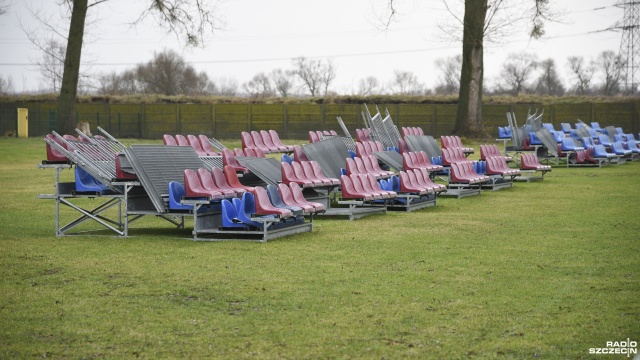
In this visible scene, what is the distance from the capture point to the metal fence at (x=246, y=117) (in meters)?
52.5

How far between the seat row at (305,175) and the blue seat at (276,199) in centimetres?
182

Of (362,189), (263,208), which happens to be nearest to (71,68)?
(362,189)

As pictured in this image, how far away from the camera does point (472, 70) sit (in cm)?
4300

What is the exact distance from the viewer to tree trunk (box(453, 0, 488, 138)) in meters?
42.5

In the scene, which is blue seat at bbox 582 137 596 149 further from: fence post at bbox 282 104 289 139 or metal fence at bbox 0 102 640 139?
fence post at bbox 282 104 289 139

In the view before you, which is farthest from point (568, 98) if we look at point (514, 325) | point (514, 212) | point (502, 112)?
point (514, 325)

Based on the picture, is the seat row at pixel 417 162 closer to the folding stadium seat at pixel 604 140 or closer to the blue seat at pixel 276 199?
the blue seat at pixel 276 199

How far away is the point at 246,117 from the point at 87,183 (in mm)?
40851

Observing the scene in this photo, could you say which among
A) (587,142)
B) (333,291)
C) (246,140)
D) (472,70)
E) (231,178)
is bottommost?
(333,291)

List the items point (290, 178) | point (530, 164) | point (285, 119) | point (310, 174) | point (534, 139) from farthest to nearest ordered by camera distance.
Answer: point (285, 119)
point (534, 139)
point (530, 164)
point (310, 174)
point (290, 178)

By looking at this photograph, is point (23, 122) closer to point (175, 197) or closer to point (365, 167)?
point (365, 167)

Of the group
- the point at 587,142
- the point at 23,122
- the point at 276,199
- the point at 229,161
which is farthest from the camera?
the point at 23,122

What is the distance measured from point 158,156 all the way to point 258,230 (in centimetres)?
246

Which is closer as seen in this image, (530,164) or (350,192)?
(350,192)
